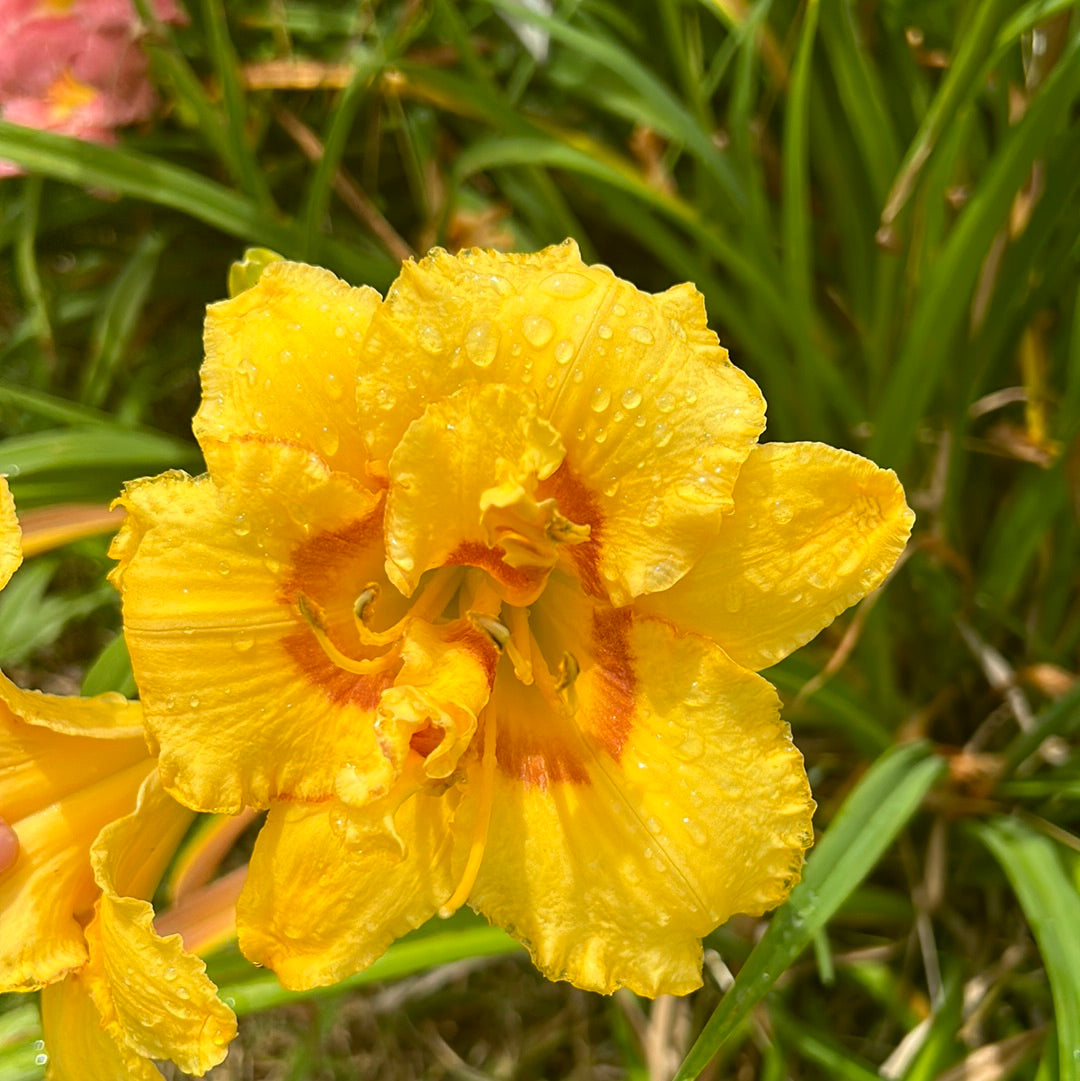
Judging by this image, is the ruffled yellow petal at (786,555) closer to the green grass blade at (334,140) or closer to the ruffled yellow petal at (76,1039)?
the ruffled yellow petal at (76,1039)

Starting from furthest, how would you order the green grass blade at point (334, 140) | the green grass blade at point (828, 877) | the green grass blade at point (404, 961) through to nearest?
the green grass blade at point (334, 140) → the green grass blade at point (404, 961) → the green grass blade at point (828, 877)

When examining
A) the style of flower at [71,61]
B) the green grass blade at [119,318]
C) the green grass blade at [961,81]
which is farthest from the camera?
the green grass blade at [119,318]

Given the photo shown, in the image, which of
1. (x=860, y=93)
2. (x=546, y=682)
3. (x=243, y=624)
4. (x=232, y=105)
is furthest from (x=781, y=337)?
(x=243, y=624)

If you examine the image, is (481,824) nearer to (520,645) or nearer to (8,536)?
(520,645)

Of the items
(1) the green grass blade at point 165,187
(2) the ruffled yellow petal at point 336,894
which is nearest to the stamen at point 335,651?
(2) the ruffled yellow petal at point 336,894

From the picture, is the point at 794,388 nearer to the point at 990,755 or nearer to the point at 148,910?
the point at 990,755

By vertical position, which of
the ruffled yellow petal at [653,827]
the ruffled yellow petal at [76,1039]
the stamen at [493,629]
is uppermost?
the stamen at [493,629]
